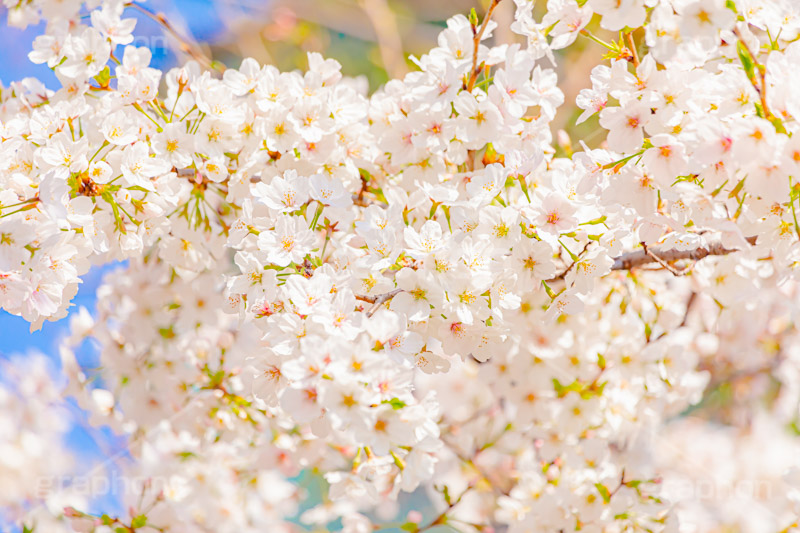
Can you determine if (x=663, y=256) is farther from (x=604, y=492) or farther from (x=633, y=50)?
(x=604, y=492)

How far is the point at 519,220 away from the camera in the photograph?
2.96 feet

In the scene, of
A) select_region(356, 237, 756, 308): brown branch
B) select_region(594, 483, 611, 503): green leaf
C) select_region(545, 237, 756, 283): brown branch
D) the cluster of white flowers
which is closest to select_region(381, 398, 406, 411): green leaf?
the cluster of white flowers

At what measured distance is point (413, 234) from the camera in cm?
87

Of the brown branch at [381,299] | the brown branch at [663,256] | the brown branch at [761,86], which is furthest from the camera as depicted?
the brown branch at [663,256]

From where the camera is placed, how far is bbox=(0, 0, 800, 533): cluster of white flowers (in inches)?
32.2

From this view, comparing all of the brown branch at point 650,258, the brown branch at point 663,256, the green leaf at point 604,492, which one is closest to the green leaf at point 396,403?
the brown branch at point 650,258

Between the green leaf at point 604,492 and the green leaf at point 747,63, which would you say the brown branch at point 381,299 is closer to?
the green leaf at point 747,63

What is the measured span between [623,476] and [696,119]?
33.6 inches

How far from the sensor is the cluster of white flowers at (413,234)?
32.2 inches

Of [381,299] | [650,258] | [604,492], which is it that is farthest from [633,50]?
[604,492]

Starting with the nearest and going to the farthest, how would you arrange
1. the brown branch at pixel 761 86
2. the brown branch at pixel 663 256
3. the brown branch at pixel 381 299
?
1. the brown branch at pixel 761 86
2. the brown branch at pixel 381 299
3. the brown branch at pixel 663 256

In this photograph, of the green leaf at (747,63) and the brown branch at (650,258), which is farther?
the brown branch at (650,258)

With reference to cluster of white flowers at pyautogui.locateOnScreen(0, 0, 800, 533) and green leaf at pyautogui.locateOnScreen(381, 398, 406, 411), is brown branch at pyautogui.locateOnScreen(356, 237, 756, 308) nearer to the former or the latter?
cluster of white flowers at pyautogui.locateOnScreen(0, 0, 800, 533)

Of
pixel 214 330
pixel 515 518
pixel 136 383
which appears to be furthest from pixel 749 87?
pixel 136 383
